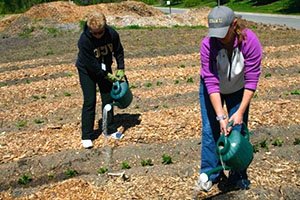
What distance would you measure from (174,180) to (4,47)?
13.5m

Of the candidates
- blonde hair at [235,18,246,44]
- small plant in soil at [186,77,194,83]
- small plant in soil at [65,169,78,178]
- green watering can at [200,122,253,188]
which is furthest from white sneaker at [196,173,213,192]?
small plant in soil at [186,77,194,83]

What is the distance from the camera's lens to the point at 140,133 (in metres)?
6.05

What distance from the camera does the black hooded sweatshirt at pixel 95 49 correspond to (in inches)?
207

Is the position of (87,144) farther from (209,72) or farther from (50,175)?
(209,72)

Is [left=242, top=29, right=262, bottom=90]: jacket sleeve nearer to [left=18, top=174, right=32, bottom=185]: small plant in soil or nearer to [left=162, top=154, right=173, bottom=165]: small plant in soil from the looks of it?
[left=162, top=154, right=173, bottom=165]: small plant in soil

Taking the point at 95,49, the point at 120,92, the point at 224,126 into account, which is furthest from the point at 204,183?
the point at 95,49

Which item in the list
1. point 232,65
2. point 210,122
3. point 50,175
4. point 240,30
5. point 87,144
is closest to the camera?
point 240,30

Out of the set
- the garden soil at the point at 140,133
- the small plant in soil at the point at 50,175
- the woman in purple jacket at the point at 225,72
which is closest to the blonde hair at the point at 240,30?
the woman in purple jacket at the point at 225,72

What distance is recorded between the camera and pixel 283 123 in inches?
242

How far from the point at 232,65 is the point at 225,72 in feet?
0.29

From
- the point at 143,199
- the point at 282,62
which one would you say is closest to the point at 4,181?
the point at 143,199

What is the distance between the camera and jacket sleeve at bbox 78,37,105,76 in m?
5.25

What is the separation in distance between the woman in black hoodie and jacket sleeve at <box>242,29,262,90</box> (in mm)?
2066

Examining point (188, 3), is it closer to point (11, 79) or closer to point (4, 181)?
point (11, 79)
